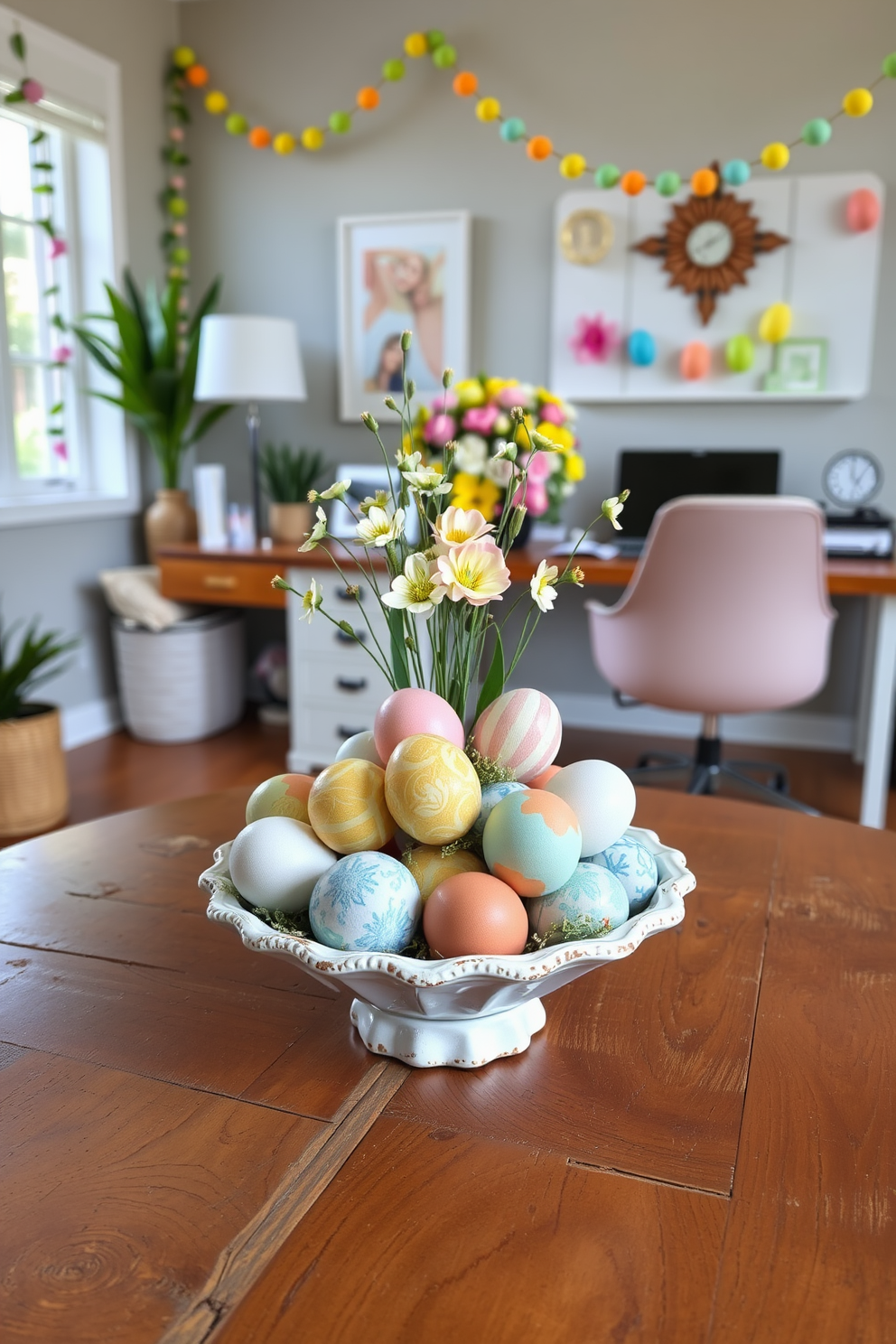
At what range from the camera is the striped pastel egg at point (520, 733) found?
2.69 ft

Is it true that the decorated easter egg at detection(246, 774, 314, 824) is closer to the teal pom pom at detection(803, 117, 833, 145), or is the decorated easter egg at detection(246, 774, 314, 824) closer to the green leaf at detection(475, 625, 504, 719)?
the green leaf at detection(475, 625, 504, 719)

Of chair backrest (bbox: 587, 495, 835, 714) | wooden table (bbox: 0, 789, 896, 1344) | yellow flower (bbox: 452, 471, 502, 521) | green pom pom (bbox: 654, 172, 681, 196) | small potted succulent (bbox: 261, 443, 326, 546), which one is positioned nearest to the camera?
wooden table (bbox: 0, 789, 896, 1344)

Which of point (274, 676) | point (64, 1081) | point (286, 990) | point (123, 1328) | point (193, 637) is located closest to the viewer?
point (123, 1328)

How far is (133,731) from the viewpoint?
3.63 metres

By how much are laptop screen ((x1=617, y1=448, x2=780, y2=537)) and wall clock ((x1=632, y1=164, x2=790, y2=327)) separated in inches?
17.8

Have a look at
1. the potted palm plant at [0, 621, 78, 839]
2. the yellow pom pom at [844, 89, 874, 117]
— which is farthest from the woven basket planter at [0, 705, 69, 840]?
the yellow pom pom at [844, 89, 874, 117]

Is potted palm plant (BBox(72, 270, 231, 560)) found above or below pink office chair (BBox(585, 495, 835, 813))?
above

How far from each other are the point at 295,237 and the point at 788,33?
174 centimetres

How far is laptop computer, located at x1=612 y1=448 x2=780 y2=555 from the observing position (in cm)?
324

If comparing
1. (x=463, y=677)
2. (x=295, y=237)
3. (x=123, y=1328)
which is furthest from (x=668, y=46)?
(x=123, y=1328)

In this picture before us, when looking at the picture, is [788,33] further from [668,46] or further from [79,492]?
[79,492]

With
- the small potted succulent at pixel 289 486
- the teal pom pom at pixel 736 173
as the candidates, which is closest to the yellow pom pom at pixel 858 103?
the teal pom pom at pixel 736 173

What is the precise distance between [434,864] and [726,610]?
1.80m

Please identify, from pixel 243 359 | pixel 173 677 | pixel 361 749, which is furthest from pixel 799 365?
pixel 361 749
